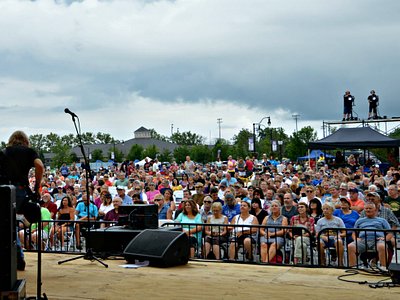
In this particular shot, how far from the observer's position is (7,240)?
3914mm

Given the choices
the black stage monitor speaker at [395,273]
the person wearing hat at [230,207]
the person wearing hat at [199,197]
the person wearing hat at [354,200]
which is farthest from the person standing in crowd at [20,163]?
the person wearing hat at [354,200]

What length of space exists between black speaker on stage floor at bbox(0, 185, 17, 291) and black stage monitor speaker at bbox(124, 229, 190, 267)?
9.66 feet

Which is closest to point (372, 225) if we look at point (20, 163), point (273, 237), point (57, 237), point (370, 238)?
point (370, 238)

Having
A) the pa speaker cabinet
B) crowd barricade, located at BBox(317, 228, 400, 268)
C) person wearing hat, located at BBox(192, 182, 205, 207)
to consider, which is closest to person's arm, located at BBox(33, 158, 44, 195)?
the pa speaker cabinet

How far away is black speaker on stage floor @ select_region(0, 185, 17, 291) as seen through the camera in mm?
3860

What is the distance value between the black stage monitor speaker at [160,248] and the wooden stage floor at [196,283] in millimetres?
149

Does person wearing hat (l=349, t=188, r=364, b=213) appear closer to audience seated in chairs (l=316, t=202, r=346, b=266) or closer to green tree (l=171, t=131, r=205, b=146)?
audience seated in chairs (l=316, t=202, r=346, b=266)

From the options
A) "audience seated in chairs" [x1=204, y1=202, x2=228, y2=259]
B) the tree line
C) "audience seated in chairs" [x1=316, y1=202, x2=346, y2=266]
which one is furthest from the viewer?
the tree line

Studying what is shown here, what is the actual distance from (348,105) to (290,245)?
22.7 meters

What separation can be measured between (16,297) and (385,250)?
16.4ft

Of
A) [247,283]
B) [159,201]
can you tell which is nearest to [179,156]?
[159,201]

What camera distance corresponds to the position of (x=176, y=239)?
22.3ft

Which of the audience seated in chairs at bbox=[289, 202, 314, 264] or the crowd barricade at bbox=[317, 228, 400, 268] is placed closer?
the crowd barricade at bbox=[317, 228, 400, 268]

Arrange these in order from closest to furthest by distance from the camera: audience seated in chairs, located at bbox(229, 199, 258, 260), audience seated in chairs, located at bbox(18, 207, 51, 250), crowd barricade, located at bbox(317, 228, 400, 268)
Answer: crowd barricade, located at bbox(317, 228, 400, 268) → audience seated in chairs, located at bbox(229, 199, 258, 260) → audience seated in chairs, located at bbox(18, 207, 51, 250)
